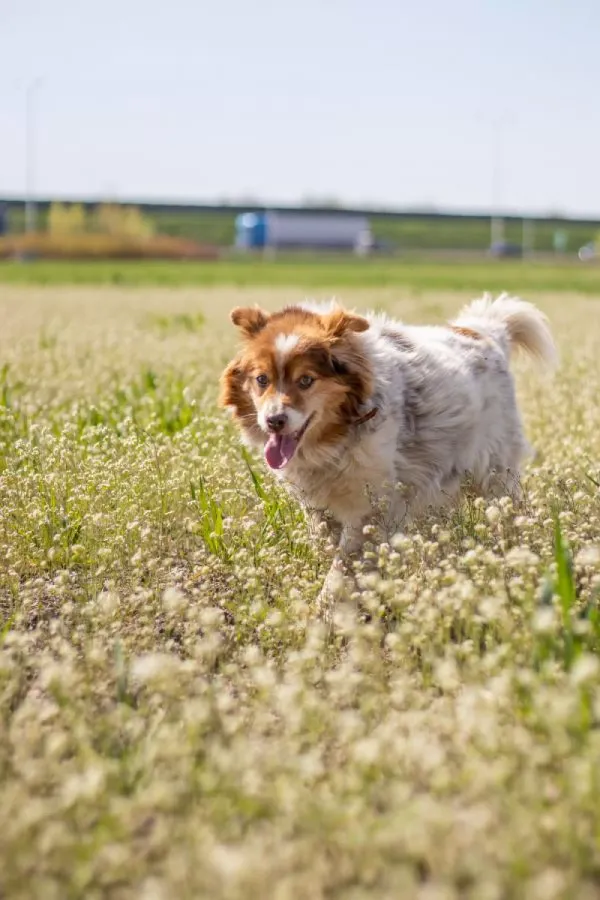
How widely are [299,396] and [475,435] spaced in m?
1.41

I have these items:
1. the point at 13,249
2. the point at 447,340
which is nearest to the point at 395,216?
the point at 13,249

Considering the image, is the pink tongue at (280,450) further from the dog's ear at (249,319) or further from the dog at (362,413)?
the dog's ear at (249,319)

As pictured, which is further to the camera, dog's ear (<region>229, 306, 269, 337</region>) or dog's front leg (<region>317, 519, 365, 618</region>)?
dog's ear (<region>229, 306, 269, 337</region>)

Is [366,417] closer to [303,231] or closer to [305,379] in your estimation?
[305,379]

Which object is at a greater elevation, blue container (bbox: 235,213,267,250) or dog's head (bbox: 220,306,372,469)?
blue container (bbox: 235,213,267,250)

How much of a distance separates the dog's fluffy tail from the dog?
2.56 ft

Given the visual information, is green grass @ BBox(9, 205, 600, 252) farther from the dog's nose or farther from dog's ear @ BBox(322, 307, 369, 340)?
the dog's nose

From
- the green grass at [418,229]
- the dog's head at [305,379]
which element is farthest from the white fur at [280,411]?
the green grass at [418,229]

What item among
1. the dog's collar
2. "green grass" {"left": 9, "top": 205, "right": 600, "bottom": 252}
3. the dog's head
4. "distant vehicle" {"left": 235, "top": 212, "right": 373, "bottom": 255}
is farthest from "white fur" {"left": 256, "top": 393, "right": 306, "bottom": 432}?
"green grass" {"left": 9, "top": 205, "right": 600, "bottom": 252}

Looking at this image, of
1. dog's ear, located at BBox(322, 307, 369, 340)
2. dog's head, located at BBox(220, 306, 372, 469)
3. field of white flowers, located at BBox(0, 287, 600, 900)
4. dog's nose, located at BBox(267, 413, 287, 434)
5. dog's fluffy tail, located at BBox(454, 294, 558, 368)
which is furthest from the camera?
dog's fluffy tail, located at BBox(454, 294, 558, 368)

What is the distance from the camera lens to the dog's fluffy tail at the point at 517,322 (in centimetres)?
702

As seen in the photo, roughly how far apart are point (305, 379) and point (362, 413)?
348mm

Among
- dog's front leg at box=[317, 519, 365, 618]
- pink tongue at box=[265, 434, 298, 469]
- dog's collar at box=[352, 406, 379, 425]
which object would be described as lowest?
dog's front leg at box=[317, 519, 365, 618]

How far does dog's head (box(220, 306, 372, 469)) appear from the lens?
16.6 feet
